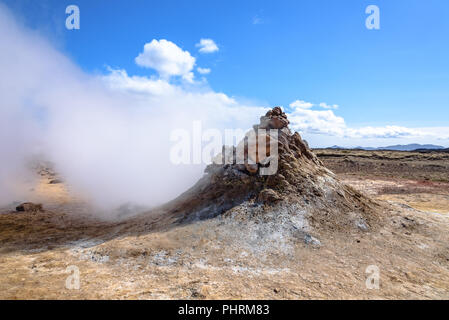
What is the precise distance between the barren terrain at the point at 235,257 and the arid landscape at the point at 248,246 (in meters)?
0.02

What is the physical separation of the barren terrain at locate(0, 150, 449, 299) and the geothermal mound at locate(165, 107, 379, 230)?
0.40ft

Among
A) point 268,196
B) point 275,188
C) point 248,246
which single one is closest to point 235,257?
point 248,246

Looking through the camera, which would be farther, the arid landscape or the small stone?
the small stone

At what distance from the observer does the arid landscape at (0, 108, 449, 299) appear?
392 centimetres

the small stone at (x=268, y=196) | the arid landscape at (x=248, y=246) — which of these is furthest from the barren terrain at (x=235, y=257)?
the small stone at (x=268, y=196)

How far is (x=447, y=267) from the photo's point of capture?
472cm

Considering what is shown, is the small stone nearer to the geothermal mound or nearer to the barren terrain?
the geothermal mound

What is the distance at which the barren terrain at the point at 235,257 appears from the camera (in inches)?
152

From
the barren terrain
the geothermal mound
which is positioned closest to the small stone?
the geothermal mound

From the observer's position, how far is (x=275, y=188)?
6.36 meters

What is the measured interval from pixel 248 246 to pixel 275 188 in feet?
5.81
